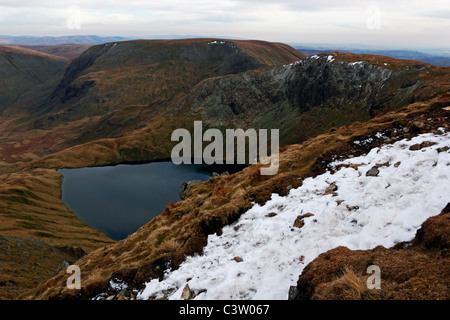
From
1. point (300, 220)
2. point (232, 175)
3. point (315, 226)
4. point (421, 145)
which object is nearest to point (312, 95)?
point (232, 175)

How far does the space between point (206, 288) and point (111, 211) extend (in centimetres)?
9616

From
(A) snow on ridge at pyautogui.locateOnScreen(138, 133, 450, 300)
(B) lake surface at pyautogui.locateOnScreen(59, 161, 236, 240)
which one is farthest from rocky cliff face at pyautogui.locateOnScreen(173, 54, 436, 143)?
(A) snow on ridge at pyautogui.locateOnScreen(138, 133, 450, 300)

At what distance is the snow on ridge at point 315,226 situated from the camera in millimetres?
10133

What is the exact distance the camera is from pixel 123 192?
111875 millimetres

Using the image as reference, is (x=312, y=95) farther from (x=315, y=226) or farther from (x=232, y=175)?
(x=315, y=226)

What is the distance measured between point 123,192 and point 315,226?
11048cm

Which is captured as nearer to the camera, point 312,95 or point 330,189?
point 330,189

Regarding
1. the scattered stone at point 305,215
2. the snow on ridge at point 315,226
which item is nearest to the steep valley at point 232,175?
the snow on ridge at point 315,226

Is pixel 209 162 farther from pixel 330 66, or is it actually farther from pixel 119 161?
pixel 330 66

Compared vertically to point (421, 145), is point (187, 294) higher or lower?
lower

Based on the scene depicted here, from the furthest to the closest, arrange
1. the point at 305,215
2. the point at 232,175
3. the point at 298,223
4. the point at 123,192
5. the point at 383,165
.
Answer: the point at 123,192 < the point at 232,175 < the point at 383,165 < the point at 305,215 < the point at 298,223

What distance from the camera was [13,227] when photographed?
67250 millimetres

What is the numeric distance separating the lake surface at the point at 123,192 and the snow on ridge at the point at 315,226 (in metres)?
74.2
